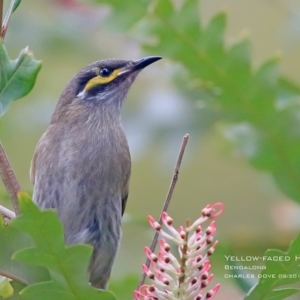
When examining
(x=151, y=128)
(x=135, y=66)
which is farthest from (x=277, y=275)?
(x=151, y=128)

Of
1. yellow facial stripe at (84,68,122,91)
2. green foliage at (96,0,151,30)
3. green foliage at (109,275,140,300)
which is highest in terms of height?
green foliage at (96,0,151,30)

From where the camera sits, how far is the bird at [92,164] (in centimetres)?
350

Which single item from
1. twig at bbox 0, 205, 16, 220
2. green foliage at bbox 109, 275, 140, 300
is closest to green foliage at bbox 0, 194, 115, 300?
twig at bbox 0, 205, 16, 220

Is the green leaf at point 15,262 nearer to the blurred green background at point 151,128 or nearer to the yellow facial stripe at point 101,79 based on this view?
the blurred green background at point 151,128

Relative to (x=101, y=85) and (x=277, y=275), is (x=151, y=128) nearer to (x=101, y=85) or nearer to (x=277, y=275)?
(x=101, y=85)

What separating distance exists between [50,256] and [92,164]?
1.45 metres

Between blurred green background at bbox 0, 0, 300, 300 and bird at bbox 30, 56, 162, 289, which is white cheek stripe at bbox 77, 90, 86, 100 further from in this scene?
blurred green background at bbox 0, 0, 300, 300

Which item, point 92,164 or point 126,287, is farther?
point 92,164

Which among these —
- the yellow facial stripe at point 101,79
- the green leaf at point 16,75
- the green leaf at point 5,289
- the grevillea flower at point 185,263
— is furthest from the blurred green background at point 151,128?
the green leaf at point 16,75

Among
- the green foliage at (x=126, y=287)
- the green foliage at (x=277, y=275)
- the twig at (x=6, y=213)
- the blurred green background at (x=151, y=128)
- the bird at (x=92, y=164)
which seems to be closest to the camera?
the green foliage at (x=277, y=275)

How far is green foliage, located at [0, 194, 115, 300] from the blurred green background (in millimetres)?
1164

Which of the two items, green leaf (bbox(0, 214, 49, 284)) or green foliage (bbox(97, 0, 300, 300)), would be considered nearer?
green leaf (bbox(0, 214, 49, 284))

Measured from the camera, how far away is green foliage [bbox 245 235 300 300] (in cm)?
229

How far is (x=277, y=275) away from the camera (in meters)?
2.31
